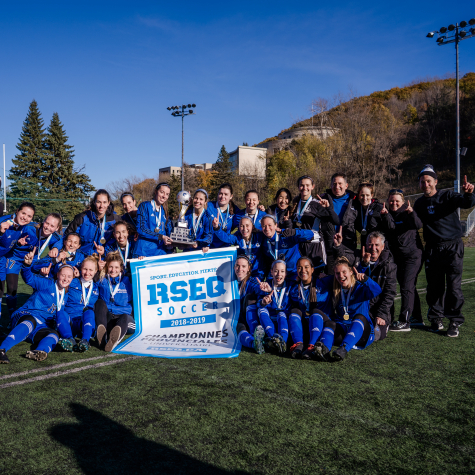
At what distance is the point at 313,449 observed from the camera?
2633 millimetres

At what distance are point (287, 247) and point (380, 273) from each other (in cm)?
125

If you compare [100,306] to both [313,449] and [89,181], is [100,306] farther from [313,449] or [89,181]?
[89,181]

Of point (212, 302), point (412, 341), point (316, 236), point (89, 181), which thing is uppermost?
point (89, 181)

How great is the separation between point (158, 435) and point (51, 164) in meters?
48.5

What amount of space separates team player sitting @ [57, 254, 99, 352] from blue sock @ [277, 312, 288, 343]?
→ 2218 millimetres

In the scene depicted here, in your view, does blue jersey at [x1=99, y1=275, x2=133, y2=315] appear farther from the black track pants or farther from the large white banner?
the black track pants

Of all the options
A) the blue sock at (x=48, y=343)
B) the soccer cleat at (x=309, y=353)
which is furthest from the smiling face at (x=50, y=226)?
the soccer cleat at (x=309, y=353)

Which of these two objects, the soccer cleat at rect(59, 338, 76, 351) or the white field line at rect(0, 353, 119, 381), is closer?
the white field line at rect(0, 353, 119, 381)

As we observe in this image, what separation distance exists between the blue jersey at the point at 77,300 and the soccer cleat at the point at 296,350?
255 cm

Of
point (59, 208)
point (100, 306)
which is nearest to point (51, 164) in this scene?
point (59, 208)

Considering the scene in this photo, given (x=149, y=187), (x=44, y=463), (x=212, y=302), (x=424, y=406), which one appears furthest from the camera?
(x=149, y=187)

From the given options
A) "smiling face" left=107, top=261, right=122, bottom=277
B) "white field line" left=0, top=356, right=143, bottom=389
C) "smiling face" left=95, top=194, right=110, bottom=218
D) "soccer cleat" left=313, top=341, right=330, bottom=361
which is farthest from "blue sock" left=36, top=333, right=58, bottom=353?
"soccer cleat" left=313, top=341, right=330, bottom=361

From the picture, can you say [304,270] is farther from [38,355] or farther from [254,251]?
[38,355]

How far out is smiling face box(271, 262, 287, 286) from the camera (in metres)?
5.07
